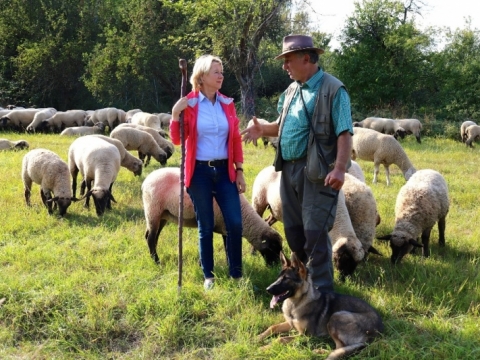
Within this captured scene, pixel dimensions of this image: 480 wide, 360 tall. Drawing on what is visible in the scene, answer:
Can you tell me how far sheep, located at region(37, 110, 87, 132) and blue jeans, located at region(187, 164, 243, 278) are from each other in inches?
777

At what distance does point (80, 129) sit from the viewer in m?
19.7

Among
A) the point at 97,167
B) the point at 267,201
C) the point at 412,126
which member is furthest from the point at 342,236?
the point at 412,126

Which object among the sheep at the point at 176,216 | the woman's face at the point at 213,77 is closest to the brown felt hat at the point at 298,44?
the woman's face at the point at 213,77

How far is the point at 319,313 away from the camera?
3.51 m

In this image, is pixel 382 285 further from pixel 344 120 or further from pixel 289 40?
pixel 289 40

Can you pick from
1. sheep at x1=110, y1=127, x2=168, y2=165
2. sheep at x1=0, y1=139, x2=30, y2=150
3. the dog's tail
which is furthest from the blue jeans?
sheep at x1=0, y1=139, x2=30, y2=150

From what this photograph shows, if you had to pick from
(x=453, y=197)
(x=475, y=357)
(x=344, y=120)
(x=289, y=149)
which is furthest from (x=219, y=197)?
(x=453, y=197)

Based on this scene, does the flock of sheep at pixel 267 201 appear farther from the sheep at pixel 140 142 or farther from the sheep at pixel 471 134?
the sheep at pixel 471 134

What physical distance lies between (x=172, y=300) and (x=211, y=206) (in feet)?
2.98

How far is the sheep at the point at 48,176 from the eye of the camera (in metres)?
7.66

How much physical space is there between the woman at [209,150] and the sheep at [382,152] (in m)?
6.87

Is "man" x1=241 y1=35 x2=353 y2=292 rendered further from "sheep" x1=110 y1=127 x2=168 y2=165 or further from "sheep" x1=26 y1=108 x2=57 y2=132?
"sheep" x1=26 y1=108 x2=57 y2=132

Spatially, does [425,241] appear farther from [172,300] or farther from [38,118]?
[38,118]

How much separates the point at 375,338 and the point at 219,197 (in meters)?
1.82
